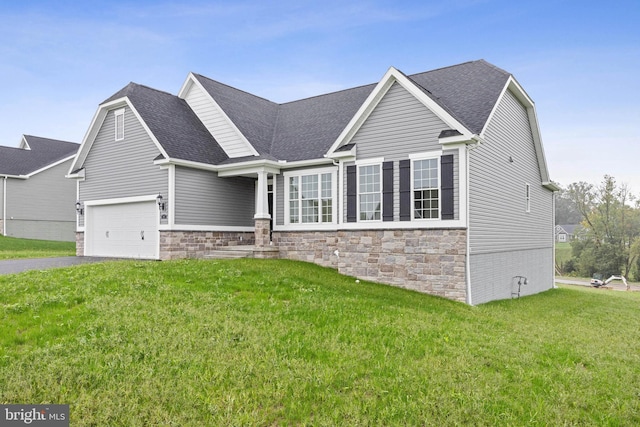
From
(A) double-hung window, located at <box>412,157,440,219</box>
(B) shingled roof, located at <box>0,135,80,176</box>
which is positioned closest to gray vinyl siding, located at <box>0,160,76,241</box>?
(B) shingled roof, located at <box>0,135,80,176</box>

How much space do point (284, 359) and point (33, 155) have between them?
33.8 metres

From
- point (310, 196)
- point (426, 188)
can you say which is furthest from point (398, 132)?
A: point (310, 196)

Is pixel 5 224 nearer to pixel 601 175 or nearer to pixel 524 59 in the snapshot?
pixel 524 59

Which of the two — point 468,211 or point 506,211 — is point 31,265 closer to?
point 468,211

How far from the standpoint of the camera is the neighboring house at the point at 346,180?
12453 millimetres

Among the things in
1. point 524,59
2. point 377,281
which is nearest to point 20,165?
point 377,281

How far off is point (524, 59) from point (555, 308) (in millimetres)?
10766

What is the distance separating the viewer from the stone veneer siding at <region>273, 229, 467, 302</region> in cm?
1199

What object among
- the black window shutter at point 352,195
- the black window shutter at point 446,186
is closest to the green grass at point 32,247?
the black window shutter at point 352,195

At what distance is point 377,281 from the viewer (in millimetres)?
13125

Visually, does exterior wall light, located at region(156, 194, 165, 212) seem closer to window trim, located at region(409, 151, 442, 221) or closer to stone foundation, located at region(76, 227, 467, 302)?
stone foundation, located at region(76, 227, 467, 302)

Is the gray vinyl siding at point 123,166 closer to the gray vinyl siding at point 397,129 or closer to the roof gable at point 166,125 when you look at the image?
the roof gable at point 166,125

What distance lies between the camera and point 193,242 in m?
16.3

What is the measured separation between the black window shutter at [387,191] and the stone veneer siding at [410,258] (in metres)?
0.50
